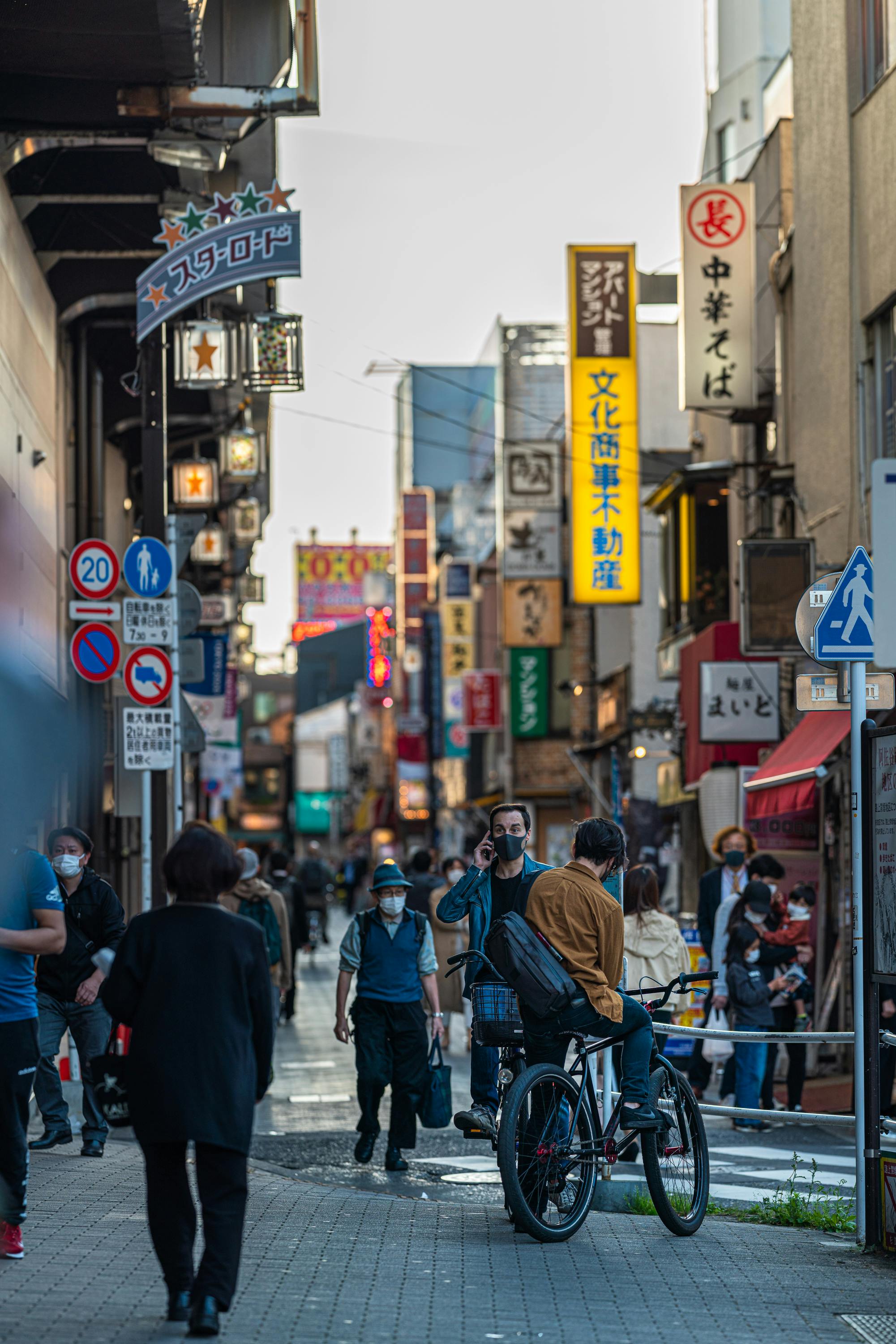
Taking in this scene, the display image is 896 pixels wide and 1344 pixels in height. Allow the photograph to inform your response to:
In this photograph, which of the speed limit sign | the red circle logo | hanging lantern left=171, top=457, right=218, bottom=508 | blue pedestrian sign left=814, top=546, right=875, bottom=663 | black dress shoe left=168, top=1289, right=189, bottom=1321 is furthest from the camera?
hanging lantern left=171, top=457, right=218, bottom=508

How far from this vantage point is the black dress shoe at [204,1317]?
5.98 meters

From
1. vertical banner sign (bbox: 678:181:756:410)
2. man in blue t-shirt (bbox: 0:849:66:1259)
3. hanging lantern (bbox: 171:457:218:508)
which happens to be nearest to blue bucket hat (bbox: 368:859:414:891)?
man in blue t-shirt (bbox: 0:849:66:1259)

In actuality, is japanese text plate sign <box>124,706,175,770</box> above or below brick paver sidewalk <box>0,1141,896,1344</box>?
above

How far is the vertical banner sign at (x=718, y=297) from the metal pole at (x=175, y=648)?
9.67m

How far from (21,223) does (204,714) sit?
1387cm

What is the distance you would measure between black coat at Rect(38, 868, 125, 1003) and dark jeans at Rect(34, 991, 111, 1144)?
72 mm

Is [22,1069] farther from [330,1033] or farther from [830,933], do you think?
[330,1033]

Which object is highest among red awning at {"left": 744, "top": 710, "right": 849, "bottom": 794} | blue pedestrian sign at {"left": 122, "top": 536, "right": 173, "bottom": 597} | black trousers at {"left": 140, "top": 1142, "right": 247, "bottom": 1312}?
blue pedestrian sign at {"left": 122, "top": 536, "right": 173, "bottom": 597}

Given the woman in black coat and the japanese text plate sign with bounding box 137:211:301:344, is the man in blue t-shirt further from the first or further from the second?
the japanese text plate sign with bounding box 137:211:301:344

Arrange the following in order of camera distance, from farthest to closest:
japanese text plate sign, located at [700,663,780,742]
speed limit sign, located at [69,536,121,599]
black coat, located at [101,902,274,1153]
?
japanese text plate sign, located at [700,663,780,742]
speed limit sign, located at [69,536,121,599]
black coat, located at [101,902,274,1153]

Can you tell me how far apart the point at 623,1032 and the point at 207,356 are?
1035cm

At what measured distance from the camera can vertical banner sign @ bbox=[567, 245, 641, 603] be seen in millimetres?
26984

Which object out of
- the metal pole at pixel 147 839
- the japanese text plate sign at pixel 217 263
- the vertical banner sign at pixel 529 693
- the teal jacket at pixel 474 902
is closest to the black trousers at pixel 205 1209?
the teal jacket at pixel 474 902

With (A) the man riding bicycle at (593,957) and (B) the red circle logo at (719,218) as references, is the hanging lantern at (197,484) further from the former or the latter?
(A) the man riding bicycle at (593,957)
